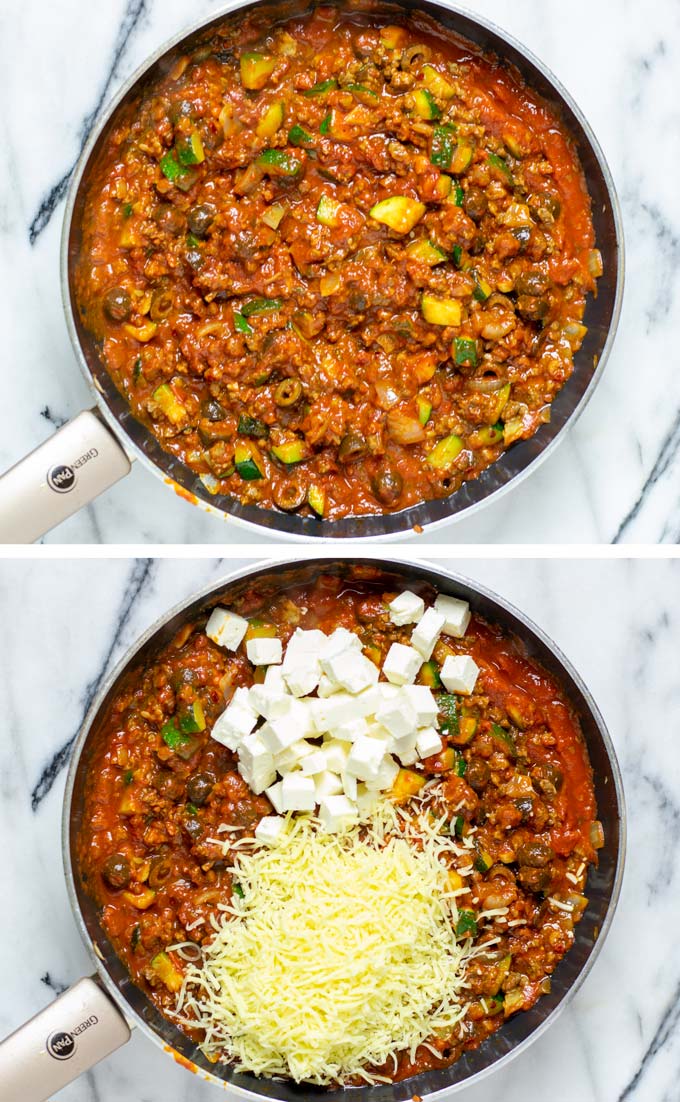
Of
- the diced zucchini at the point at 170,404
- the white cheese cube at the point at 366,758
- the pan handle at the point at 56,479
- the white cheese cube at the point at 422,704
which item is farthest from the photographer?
the diced zucchini at the point at 170,404

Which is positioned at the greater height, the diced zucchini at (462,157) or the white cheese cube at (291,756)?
the diced zucchini at (462,157)

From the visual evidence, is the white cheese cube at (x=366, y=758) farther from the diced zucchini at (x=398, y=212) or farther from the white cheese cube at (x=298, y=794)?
the diced zucchini at (x=398, y=212)

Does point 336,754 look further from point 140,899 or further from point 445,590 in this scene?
point 140,899

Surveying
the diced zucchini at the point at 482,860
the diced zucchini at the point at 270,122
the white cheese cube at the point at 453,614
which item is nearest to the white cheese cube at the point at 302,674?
the white cheese cube at the point at 453,614

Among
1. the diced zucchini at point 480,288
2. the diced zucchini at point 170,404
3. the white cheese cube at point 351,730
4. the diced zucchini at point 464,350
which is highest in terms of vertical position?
the diced zucchini at point 170,404

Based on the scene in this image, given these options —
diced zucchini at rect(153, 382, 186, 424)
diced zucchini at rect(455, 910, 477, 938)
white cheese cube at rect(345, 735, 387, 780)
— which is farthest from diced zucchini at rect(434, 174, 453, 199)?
diced zucchini at rect(455, 910, 477, 938)

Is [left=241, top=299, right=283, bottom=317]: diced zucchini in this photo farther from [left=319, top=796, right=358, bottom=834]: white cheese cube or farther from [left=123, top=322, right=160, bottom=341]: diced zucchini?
[left=319, top=796, right=358, bottom=834]: white cheese cube
